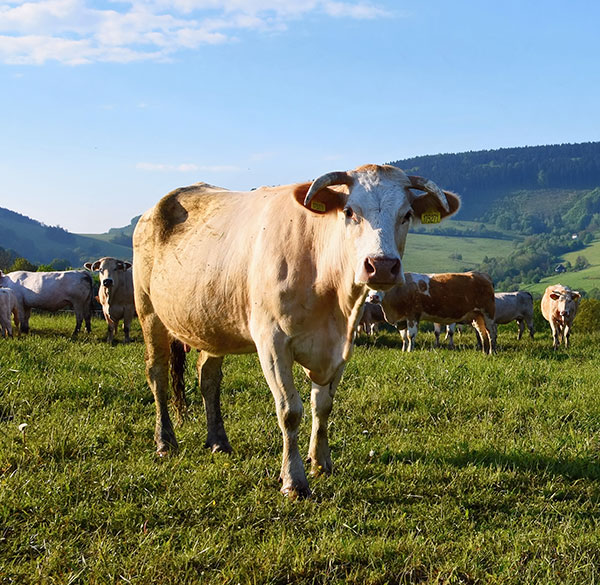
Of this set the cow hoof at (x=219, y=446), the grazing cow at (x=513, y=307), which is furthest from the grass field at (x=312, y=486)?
the grazing cow at (x=513, y=307)

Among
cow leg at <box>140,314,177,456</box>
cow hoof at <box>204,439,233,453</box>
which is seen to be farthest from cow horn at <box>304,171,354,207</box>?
cow leg at <box>140,314,177,456</box>

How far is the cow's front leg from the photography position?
15.7 feet

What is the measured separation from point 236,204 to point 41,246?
17715cm

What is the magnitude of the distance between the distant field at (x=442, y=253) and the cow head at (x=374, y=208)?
447ft

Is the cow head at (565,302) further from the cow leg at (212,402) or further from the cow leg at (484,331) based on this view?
the cow leg at (212,402)

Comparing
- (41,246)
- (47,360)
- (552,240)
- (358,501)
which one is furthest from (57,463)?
(552,240)

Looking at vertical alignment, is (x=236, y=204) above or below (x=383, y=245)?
above

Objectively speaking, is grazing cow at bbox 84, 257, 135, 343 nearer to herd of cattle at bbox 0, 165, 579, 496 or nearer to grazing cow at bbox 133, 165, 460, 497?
herd of cattle at bbox 0, 165, 579, 496

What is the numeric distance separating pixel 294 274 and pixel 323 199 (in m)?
0.63

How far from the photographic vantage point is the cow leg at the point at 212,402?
6051 mm

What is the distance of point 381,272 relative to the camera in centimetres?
418

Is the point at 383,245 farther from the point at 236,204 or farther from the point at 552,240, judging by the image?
the point at 552,240

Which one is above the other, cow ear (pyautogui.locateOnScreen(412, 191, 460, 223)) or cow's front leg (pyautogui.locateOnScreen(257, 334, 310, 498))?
cow ear (pyautogui.locateOnScreen(412, 191, 460, 223))

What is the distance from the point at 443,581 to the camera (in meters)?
3.57
